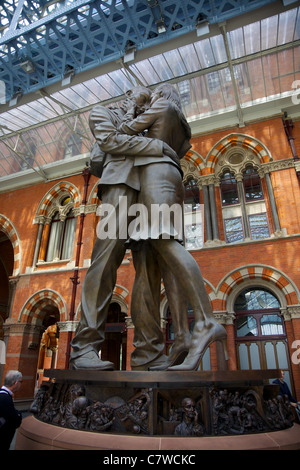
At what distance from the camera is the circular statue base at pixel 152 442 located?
4.74 ft

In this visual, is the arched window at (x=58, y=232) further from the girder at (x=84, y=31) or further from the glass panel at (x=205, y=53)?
the glass panel at (x=205, y=53)

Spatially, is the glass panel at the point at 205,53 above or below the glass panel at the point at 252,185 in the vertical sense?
above

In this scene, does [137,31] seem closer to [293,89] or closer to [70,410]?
[293,89]

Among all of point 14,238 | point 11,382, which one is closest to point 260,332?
point 11,382

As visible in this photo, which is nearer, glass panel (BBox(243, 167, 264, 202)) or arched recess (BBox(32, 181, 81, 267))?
glass panel (BBox(243, 167, 264, 202))

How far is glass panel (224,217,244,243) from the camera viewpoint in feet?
34.3

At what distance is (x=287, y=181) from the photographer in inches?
392

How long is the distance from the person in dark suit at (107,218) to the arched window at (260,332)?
25.9 feet

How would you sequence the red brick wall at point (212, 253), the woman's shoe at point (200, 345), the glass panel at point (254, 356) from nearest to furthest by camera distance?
the woman's shoe at point (200, 345) → the glass panel at point (254, 356) → the red brick wall at point (212, 253)

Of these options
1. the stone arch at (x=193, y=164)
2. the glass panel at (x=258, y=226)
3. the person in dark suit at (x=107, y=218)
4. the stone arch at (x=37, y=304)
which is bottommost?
the person in dark suit at (x=107, y=218)

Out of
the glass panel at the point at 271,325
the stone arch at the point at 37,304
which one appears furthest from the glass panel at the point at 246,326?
the stone arch at the point at 37,304

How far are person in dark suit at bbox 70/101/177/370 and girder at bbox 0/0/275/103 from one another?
7.04 metres

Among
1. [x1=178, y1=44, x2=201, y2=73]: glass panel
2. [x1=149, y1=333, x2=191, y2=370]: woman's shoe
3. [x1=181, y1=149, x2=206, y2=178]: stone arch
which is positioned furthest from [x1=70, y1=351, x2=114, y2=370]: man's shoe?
[x1=178, y1=44, x2=201, y2=73]: glass panel

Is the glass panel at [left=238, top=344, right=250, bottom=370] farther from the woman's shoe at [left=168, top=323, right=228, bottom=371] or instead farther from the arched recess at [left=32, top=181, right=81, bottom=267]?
the woman's shoe at [left=168, top=323, right=228, bottom=371]
